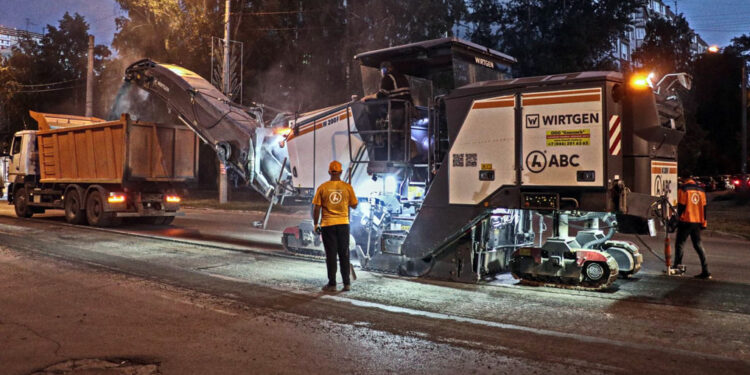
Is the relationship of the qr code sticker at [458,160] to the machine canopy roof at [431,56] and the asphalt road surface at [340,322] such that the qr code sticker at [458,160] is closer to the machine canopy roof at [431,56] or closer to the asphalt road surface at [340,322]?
the asphalt road surface at [340,322]

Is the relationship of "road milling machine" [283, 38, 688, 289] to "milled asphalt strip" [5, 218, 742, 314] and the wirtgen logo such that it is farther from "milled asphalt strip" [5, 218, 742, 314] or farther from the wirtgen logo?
"milled asphalt strip" [5, 218, 742, 314]

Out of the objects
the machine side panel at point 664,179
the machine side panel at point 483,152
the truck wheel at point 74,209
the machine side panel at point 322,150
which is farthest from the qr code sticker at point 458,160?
the truck wheel at point 74,209

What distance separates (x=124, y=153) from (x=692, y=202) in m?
12.2

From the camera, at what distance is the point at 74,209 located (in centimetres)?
1588

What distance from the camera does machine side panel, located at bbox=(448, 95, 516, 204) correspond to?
713cm

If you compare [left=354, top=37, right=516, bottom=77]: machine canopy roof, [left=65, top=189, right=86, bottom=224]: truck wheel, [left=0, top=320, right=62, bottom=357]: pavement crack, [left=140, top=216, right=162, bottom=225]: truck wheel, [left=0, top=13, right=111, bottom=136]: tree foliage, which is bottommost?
[left=0, top=320, right=62, bottom=357]: pavement crack

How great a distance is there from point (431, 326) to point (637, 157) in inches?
125

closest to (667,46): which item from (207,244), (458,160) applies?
(207,244)

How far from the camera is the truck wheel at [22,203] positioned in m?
17.6

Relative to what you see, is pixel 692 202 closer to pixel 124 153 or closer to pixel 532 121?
pixel 532 121

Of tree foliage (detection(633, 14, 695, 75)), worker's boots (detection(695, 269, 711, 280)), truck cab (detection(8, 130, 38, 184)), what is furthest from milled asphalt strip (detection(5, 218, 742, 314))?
tree foliage (detection(633, 14, 695, 75))

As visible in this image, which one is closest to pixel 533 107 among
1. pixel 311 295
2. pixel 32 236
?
pixel 311 295

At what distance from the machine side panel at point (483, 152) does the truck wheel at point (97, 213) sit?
10.5 meters

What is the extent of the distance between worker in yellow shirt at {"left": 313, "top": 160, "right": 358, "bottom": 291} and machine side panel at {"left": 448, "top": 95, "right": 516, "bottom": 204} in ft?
4.55
